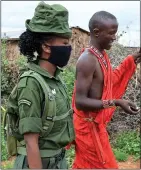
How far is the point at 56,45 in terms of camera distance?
7.39 feet

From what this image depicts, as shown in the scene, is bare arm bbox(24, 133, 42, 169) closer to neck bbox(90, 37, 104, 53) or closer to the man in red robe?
the man in red robe

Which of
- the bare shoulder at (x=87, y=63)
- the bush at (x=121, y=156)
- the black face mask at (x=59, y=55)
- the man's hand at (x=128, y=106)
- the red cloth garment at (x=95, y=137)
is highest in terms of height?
the black face mask at (x=59, y=55)

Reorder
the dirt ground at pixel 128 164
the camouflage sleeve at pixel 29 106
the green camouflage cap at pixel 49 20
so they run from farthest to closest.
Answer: the dirt ground at pixel 128 164 < the green camouflage cap at pixel 49 20 < the camouflage sleeve at pixel 29 106

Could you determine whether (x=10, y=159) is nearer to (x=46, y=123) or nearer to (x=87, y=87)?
(x=87, y=87)

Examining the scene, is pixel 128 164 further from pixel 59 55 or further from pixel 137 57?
pixel 59 55

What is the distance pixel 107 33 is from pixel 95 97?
1.69 ft

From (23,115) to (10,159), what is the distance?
351 centimetres

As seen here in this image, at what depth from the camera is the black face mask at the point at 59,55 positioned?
7.38ft

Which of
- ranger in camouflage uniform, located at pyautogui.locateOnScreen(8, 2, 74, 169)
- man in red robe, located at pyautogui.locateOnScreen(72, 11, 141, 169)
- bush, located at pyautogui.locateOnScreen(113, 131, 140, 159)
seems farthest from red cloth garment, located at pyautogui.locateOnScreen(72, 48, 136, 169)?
bush, located at pyautogui.locateOnScreen(113, 131, 140, 159)

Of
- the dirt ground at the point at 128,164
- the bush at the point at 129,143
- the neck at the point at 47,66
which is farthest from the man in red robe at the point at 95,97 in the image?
the bush at the point at 129,143

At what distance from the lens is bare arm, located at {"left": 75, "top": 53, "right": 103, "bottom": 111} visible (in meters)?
2.84

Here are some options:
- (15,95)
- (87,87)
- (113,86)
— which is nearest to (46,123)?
(15,95)

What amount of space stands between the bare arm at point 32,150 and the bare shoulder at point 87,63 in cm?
93

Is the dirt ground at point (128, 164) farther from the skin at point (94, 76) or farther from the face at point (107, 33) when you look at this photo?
the face at point (107, 33)
